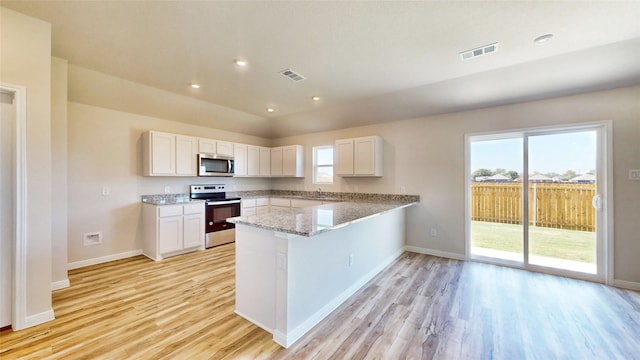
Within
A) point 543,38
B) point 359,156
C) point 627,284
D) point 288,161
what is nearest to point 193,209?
point 288,161

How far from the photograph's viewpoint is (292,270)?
195cm

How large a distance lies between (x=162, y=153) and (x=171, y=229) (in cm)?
129

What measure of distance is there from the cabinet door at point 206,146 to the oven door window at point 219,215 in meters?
1.09

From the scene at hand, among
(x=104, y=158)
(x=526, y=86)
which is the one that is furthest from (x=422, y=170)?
(x=104, y=158)

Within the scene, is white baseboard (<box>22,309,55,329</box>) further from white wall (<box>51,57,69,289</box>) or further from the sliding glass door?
the sliding glass door

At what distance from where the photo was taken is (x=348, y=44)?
7.83 ft

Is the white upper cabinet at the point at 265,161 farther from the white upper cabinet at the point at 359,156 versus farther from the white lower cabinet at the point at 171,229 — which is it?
the white upper cabinet at the point at 359,156

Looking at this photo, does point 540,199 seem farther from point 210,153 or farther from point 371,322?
point 210,153

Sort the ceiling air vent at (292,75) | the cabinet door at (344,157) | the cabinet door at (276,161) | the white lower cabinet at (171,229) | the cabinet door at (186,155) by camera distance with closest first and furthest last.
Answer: the ceiling air vent at (292,75) < the white lower cabinet at (171,229) < the cabinet door at (186,155) < the cabinet door at (344,157) < the cabinet door at (276,161)

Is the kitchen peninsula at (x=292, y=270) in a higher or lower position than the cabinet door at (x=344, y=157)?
lower

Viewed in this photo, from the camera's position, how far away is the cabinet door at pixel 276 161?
600cm

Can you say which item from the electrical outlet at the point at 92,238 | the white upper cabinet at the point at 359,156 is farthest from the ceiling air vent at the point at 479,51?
the electrical outlet at the point at 92,238

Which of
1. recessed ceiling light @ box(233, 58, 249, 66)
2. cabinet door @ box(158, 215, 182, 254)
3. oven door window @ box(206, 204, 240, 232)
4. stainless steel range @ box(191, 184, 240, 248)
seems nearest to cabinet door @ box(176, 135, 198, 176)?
stainless steel range @ box(191, 184, 240, 248)

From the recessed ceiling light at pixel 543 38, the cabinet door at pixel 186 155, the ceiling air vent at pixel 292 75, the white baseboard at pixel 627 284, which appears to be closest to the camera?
the recessed ceiling light at pixel 543 38
